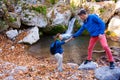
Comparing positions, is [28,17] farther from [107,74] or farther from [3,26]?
[107,74]

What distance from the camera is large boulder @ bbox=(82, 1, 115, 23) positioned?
18.8 m

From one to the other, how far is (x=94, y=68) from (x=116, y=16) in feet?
40.0

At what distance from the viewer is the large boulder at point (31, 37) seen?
14109 millimetres

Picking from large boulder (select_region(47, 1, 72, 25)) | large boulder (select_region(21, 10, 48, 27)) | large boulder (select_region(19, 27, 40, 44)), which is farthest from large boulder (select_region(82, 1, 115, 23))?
large boulder (select_region(19, 27, 40, 44))

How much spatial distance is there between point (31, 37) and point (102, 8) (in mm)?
6793

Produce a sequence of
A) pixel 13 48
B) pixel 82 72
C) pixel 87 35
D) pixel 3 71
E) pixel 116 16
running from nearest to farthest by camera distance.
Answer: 1. pixel 82 72
2. pixel 3 71
3. pixel 13 48
4. pixel 87 35
5. pixel 116 16

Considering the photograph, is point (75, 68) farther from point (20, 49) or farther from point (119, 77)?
point (20, 49)

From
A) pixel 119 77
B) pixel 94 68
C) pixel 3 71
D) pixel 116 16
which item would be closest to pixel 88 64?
pixel 94 68

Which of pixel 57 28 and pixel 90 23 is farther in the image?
pixel 57 28

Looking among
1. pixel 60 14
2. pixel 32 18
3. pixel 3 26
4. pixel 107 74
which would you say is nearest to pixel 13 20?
pixel 3 26

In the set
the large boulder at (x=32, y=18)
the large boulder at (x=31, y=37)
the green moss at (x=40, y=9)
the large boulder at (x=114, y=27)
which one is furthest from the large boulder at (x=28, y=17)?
the large boulder at (x=114, y=27)

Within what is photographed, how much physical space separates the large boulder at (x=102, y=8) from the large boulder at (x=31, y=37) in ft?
18.0

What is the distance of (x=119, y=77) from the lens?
6.75 meters

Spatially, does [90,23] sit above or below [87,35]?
above
